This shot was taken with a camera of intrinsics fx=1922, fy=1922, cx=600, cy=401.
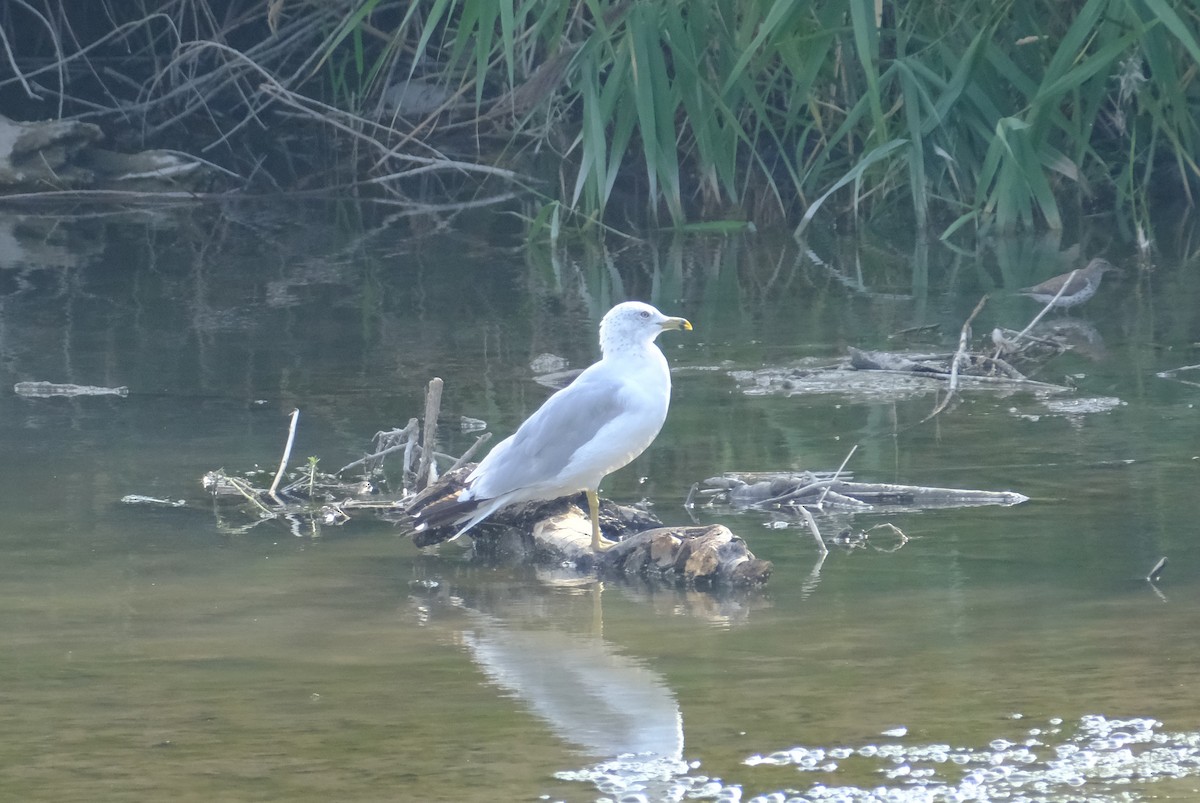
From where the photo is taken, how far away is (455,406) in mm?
6699

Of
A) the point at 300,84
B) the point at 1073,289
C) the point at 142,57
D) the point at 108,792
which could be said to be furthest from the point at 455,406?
the point at 142,57

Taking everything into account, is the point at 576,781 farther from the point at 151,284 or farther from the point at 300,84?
the point at 300,84

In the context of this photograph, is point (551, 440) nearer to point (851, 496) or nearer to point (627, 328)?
point (627, 328)

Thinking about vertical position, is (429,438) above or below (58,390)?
below

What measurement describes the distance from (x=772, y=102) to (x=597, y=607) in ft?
25.4

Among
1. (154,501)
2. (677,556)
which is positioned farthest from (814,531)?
(154,501)

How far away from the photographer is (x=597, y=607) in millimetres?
4324

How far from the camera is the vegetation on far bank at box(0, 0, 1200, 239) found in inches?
370

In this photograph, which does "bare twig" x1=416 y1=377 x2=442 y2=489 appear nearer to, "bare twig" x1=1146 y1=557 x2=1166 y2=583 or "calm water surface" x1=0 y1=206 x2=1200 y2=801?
"calm water surface" x1=0 y1=206 x2=1200 y2=801

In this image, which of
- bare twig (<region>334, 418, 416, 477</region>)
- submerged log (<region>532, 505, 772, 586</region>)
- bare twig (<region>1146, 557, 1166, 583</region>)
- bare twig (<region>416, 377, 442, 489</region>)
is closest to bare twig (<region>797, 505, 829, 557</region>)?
submerged log (<region>532, 505, 772, 586</region>)

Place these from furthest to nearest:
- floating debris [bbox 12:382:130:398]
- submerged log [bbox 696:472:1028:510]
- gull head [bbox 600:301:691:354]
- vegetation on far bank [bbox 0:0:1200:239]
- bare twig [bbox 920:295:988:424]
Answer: vegetation on far bank [bbox 0:0:1200:239]
floating debris [bbox 12:382:130:398]
bare twig [bbox 920:295:988:424]
submerged log [bbox 696:472:1028:510]
gull head [bbox 600:301:691:354]

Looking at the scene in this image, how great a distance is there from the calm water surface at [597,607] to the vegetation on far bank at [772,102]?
1.68 metres

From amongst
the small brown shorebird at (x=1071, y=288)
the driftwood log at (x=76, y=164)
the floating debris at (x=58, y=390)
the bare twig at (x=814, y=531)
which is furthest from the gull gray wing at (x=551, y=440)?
the driftwood log at (x=76, y=164)

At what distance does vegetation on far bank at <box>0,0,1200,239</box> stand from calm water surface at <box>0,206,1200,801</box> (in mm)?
1680
